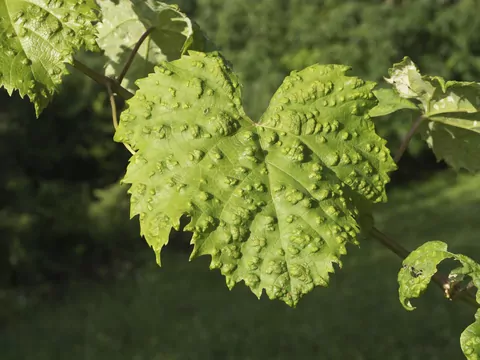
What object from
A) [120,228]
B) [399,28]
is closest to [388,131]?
[399,28]

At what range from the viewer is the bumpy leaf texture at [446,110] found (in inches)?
41.6

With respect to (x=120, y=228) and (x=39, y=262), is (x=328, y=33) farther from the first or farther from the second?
(x=39, y=262)

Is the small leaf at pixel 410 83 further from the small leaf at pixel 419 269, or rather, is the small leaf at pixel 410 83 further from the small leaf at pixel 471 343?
the small leaf at pixel 471 343

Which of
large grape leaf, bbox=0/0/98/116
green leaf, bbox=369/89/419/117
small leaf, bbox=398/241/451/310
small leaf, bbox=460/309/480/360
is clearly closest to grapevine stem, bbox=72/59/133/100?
large grape leaf, bbox=0/0/98/116

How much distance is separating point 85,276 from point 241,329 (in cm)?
273

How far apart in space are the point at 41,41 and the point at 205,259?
7.12 m

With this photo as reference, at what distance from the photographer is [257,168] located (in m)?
0.83

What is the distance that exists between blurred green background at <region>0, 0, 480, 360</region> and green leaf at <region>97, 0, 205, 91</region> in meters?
4.39

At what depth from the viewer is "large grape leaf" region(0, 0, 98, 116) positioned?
88cm

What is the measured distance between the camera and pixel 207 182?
806 millimetres

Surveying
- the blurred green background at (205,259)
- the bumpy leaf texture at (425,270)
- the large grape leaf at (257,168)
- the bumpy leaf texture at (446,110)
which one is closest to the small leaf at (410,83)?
the bumpy leaf texture at (446,110)

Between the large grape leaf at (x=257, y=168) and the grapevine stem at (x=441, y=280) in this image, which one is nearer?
the large grape leaf at (x=257, y=168)

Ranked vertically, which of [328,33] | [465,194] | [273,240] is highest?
[273,240]

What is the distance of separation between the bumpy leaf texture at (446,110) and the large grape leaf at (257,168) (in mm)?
232
